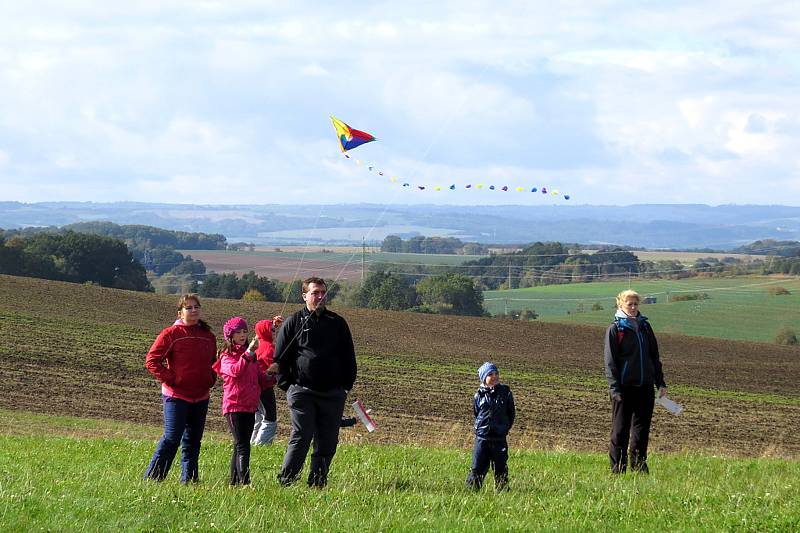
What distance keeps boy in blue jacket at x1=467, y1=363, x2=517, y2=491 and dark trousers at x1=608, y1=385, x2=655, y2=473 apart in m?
1.17

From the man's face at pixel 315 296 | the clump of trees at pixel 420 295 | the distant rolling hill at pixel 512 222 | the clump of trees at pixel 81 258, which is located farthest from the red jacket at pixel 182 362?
the clump of trees at pixel 81 258

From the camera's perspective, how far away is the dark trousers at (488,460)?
9414 millimetres

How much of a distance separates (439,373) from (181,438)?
23193mm

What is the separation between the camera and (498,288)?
72.7m

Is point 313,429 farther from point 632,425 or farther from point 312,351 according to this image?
point 632,425

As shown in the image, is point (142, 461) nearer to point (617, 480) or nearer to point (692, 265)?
point (617, 480)

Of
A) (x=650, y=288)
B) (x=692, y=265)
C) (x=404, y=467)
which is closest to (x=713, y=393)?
(x=404, y=467)

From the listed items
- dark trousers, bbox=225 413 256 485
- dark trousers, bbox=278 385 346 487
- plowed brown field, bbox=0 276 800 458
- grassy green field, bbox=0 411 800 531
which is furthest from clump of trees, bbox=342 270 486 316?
dark trousers, bbox=278 385 346 487

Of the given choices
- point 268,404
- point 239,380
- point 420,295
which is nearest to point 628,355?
point 239,380

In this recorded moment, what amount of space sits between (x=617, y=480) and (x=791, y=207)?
129 meters

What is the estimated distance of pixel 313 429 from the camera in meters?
9.00

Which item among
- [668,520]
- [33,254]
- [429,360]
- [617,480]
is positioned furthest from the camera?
[33,254]

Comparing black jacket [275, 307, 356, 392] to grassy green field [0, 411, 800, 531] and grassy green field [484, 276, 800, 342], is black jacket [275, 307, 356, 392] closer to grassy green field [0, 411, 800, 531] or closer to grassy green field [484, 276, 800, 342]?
grassy green field [0, 411, 800, 531]

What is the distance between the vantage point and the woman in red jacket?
9.12 meters
